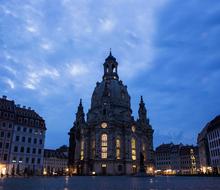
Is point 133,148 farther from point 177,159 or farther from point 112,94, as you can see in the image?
point 177,159

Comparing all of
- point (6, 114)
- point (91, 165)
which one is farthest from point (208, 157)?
point (6, 114)

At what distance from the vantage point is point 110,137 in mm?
124500

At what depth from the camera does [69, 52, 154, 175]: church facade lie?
122500mm

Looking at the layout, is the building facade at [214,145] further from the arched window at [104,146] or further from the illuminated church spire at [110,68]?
the illuminated church spire at [110,68]

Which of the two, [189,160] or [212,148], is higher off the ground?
[189,160]

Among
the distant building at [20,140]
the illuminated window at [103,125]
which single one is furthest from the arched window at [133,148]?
the distant building at [20,140]

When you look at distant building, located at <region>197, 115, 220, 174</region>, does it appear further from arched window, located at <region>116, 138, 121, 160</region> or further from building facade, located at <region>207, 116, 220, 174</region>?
arched window, located at <region>116, 138, 121, 160</region>

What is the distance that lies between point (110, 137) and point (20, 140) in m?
45.8

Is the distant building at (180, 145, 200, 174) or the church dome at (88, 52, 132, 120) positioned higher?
the church dome at (88, 52, 132, 120)

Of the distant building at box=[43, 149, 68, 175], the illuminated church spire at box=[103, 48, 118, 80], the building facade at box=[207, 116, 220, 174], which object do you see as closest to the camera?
the building facade at box=[207, 116, 220, 174]

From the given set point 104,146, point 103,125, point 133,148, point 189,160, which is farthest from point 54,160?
point 189,160

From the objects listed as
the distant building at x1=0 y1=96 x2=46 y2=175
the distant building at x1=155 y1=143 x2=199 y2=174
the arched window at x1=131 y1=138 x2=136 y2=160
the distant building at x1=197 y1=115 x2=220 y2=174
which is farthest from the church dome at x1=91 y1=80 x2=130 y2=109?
the distant building at x1=155 y1=143 x2=199 y2=174

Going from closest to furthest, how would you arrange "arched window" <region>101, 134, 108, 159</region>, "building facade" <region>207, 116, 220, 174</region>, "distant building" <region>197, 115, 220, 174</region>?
"building facade" <region>207, 116, 220, 174</region> < "distant building" <region>197, 115, 220, 174</region> < "arched window" <region>101, 134, 108, 159</region>

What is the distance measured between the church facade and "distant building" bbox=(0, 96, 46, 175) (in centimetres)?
3264
